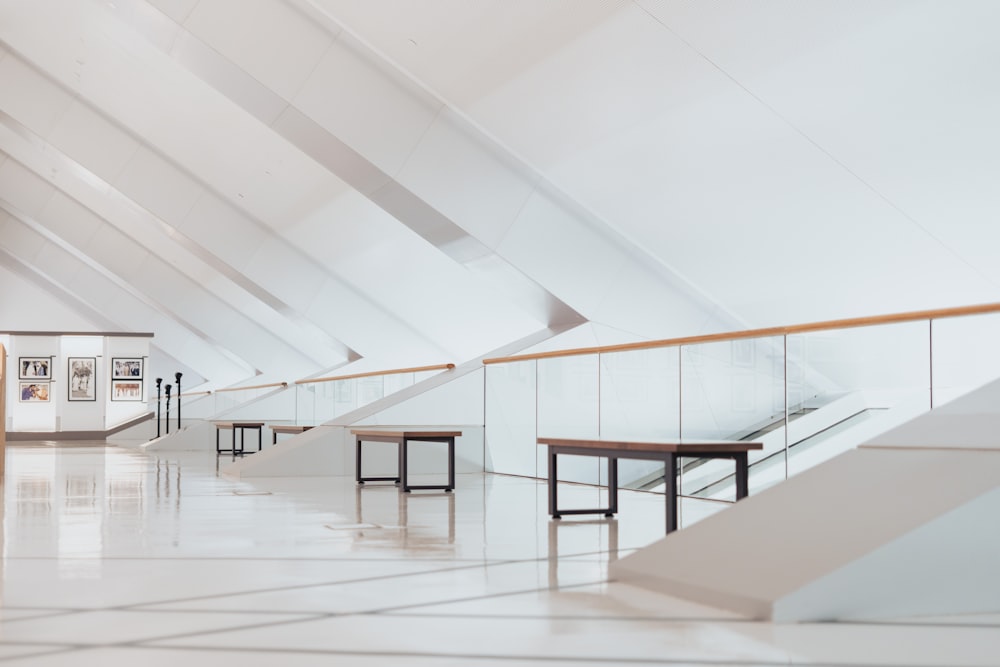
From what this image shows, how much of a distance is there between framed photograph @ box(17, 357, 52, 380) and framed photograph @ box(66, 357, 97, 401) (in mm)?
506

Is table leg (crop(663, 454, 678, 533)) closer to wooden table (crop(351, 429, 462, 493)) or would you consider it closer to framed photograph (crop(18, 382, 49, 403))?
wooden table (crop(351, 429, 462, 493))

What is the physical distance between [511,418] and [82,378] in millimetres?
19333

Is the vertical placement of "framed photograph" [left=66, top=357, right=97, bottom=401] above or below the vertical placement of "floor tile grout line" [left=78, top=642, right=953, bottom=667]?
above

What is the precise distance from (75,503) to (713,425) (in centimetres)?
454

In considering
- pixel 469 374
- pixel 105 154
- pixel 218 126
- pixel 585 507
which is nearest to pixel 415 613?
pixel 585 507

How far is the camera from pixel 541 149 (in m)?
10.7

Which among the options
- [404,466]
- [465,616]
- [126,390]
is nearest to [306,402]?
[404,466]

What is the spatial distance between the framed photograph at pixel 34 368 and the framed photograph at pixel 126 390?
62.2 inches

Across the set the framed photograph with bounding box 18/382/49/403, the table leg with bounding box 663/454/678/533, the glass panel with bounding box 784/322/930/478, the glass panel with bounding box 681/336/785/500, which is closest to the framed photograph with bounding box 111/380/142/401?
the framed photograph with bounding box 18/382/49/403

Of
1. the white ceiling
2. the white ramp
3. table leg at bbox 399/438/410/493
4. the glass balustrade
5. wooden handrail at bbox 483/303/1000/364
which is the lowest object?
table leg at bbox 399/438/410/493

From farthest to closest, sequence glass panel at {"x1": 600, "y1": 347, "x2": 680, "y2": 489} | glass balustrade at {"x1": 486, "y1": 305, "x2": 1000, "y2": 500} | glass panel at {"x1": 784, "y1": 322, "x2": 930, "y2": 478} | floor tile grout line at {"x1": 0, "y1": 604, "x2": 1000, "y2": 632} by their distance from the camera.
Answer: glass panel at {"x1": 600, "y1": 347, "x2": 680, "y2": 489} → glass panel at {"x1": 784, "y1": 322, "x2": 930, "y2": 478} → glass balustrade at {"x1": 486, "y1": 305, "x2": 1000, "y2": 500} → floor tile grout line at {"x1": 0, "y1": 604, "x2": 1000, "y2": 632}

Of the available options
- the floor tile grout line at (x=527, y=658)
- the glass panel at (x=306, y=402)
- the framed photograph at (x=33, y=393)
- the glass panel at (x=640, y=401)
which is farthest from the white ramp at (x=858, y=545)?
the framed photograph at (x=33, y=393)

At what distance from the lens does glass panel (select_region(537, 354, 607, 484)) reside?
9.26m

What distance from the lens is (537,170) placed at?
1111 centimetres
